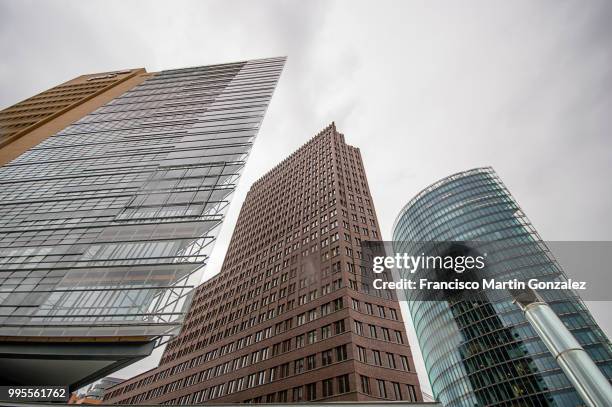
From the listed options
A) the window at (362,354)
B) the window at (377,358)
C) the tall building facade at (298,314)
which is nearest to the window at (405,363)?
the tall building facade at (298,314)

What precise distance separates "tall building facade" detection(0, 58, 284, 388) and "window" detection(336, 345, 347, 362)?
19.4 meters

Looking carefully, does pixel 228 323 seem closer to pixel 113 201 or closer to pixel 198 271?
pixel 113 201

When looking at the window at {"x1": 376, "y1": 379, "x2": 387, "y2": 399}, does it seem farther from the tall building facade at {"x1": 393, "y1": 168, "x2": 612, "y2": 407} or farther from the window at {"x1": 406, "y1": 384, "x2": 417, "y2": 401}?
the tall building facade at {"x1": 393, "y1": 168, "x2": 612, "y2": 407}

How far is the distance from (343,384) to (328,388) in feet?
6.38

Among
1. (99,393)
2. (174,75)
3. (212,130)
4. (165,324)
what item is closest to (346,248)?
(212,130)

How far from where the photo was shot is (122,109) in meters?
44.1

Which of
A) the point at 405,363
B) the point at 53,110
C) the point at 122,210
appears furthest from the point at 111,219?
the point at 53,110

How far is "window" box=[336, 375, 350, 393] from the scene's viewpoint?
29.5 m

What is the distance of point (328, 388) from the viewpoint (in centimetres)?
3094

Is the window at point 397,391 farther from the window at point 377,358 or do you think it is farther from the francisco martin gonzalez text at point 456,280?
the francisco martin gonzalez text at point 456,280

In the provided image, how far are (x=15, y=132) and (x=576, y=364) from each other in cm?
5853

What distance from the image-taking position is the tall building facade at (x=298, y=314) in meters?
32.7

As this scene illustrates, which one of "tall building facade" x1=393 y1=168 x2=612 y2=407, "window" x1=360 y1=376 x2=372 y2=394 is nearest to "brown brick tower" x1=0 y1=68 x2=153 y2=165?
"window" x1=360 y1=376 x2=372 y2=394

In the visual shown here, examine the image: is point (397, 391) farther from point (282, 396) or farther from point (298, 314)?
point (298, 314)
